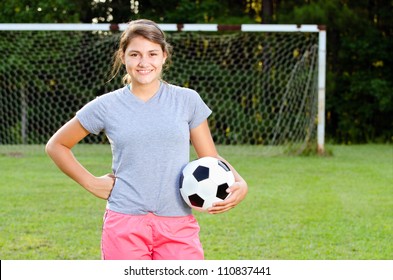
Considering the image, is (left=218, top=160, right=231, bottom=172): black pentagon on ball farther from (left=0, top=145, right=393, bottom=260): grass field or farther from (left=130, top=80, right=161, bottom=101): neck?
(left=0, top=145, right=393, bottom=260): grass field

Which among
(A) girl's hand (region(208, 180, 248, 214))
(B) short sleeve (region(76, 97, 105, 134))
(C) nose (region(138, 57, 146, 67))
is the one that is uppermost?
(C) nose (region(138, 57, 146, 67))

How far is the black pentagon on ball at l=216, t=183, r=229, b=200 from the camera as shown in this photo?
3285 mm

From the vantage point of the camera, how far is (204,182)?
3225 millimetres

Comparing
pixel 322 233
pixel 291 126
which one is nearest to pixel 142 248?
pixel 322 233

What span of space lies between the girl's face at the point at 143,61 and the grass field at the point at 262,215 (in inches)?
86.2

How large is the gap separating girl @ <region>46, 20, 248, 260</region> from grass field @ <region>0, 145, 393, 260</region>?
2016mm

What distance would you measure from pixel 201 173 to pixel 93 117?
1.60ft

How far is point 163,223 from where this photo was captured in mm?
3100

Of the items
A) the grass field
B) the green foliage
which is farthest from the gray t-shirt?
the green foliage

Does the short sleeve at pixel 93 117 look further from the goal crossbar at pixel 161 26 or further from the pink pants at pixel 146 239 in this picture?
the goal crossbar at pixel 161 26

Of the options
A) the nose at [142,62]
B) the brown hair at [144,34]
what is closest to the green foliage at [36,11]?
the brown hair at [144,34]

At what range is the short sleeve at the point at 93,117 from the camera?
318 centimetres

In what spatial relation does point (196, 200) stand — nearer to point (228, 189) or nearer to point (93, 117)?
point (228, 189)

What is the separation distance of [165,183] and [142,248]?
26 cm
